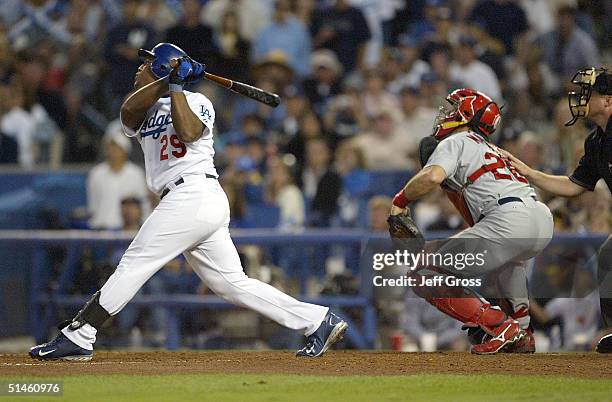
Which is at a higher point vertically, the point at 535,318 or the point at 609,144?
the point at 609,144

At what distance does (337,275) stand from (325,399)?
431cm

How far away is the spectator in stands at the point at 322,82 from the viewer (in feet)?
44.8

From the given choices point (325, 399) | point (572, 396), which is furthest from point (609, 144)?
point (325, 399)

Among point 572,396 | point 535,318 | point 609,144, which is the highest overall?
point 609,144

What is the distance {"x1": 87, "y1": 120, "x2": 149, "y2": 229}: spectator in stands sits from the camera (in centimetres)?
1204

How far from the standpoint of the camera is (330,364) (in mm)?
7156

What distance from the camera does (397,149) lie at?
495 inches

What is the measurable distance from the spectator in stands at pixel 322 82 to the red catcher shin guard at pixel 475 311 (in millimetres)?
6166

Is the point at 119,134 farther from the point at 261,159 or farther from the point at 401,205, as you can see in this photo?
the point at 401,205

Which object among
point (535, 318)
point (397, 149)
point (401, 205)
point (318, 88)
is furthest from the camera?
point (318, 88)

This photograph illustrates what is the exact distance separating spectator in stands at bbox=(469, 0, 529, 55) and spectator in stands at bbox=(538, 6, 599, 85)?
19.8 inches

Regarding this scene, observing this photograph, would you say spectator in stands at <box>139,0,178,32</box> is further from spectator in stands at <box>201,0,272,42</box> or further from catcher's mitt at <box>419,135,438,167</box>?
catcher's mitt at <box>419,135,438,167</box>

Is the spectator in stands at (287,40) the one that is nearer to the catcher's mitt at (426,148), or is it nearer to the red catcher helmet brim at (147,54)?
the catcher's mitt at (426,148)

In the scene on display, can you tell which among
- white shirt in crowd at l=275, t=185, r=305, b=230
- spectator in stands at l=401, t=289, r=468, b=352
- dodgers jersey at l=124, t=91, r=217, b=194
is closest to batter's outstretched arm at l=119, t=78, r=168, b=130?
dodgers jersey at l=124, t=91, r=217, b=194
